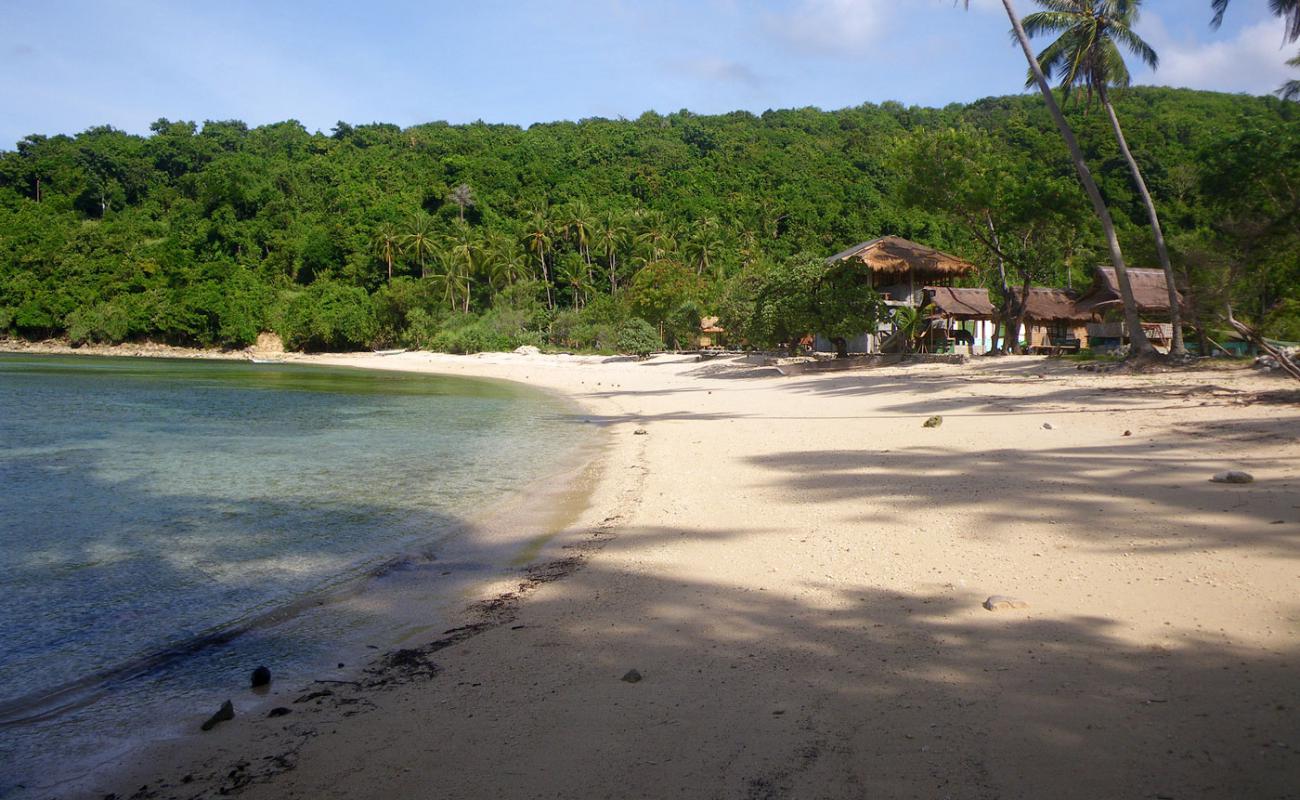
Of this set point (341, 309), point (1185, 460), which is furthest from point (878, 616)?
point (341, 309)

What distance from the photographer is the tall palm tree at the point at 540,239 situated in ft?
217

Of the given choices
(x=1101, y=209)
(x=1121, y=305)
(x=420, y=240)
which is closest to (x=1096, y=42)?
(x=1101, y=209)

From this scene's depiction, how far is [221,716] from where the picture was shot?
3.71 metres

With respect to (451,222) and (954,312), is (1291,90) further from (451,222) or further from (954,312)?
(451,222)

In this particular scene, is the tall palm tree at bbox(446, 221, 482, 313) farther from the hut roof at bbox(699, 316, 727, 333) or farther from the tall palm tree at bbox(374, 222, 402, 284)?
the hut roof at bbox(699, 316, 727, 333)

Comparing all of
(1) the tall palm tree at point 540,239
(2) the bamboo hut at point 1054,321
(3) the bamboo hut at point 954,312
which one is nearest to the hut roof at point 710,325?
(3) the bamboo hut at point 954,312

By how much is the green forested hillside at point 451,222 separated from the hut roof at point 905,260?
10252 millimetres

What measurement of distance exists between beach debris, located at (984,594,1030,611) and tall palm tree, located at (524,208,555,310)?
2470 inches

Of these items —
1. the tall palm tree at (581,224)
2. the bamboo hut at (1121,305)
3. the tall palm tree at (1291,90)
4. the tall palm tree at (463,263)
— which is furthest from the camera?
the tall palm tree at (581,224)

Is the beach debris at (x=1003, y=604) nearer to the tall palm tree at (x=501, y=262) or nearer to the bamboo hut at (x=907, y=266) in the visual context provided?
the bamboo hut at (x=907, y=266)

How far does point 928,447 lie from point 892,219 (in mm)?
55794

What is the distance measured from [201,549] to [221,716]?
4206 millimetres

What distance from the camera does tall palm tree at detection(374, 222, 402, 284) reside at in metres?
66.8

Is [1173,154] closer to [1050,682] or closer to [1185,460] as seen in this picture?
[1185,460]
